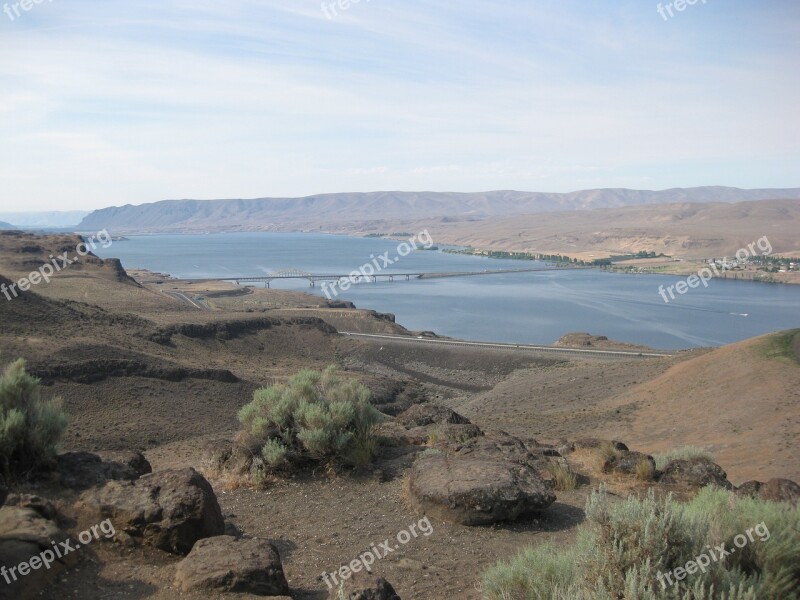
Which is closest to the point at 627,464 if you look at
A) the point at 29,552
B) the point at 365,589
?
the point at 365,589

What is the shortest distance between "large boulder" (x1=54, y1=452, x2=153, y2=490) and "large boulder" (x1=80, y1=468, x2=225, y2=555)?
0.46 m

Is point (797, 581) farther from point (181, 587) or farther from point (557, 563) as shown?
point (181, 587)

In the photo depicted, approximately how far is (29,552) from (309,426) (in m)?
4.44

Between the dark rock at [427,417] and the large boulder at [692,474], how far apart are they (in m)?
5.41

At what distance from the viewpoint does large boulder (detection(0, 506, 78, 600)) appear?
4730mm

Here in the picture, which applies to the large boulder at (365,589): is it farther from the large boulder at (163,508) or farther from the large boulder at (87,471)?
the large boulder at (87,471)

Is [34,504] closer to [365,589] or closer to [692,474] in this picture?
[365,589]

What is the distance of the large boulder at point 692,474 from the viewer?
29.3ft

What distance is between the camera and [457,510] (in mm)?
7012

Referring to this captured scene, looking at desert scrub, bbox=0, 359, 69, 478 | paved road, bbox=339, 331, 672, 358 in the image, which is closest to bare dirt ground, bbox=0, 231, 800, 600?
desert scrub, bbox=0, 359, 69, 478

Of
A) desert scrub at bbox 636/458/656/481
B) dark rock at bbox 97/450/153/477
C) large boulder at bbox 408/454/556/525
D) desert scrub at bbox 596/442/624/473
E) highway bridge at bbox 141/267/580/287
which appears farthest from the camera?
highway bridge at bbox 141/267/580/287

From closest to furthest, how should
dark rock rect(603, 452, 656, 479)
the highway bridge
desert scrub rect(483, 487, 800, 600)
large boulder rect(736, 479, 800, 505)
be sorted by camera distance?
desert scrub rect(483, 487, 800, 600)
large boulder rect(736, 479, 800, 505)
dark rock rect(603, 452, 656, 479)
the highway bridge

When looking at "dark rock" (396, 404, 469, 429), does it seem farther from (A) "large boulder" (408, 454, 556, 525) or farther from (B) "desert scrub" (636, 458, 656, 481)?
(A) "large boulder" (408, 454, 556, 525)

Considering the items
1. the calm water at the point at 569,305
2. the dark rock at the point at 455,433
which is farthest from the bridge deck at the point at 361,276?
the dark rock at the point at 455,433
